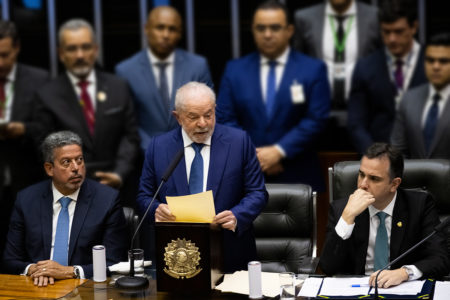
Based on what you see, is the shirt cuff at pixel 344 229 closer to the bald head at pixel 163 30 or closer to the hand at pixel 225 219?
the hand at pixel 225 219

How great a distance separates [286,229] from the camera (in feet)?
12.8

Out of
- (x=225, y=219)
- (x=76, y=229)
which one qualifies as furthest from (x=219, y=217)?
(x=76, y=229)

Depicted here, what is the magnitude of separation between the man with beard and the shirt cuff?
1.76 meters

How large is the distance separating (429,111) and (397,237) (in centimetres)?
136

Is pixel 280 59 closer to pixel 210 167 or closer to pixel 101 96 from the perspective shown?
pixel 101 96

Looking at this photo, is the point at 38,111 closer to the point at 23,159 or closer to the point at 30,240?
the point at 23,159

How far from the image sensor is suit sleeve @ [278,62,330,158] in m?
4.78

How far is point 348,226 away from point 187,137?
2.74 ft

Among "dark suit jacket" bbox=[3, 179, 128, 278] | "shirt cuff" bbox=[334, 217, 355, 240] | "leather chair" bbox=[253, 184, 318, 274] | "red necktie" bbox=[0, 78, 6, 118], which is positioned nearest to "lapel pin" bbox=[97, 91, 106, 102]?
"red necktie" bbox=[0, 78, 6, 118]

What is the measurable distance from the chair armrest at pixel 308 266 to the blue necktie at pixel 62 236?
1.16 metres

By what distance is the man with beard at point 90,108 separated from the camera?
4.84 m

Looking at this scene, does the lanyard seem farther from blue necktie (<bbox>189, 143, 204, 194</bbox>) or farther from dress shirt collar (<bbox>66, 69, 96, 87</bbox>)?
blue necktie (<bbox>189, 143, 204, 194</bbox>)

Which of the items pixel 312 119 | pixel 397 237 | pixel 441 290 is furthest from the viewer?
pixel 312 119

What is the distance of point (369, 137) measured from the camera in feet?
15.9
